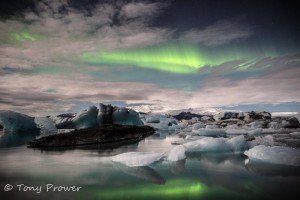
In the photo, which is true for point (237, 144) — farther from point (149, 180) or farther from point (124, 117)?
point (124, 117)

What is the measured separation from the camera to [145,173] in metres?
8.09

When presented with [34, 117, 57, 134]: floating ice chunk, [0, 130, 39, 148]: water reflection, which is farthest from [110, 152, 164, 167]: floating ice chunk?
[34, 117, 57, 134]: floating ice chunk

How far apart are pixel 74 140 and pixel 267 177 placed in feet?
37.5

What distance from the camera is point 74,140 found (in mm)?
16391

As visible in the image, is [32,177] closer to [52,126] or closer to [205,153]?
[205,153]

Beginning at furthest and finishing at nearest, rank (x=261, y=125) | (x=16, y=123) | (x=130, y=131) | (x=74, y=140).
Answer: (x=261, y=125), (x=16, y=123), (x=130, y=131), (x=74, y=140)

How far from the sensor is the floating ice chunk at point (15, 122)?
33469 millimetres

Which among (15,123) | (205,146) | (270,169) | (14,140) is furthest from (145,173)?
(15,123)

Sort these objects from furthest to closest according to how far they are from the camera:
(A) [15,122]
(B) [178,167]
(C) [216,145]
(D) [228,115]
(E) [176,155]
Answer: (D) [228,115]
(A) [15,122]
(C) [216,145]
(E) [176,155]
(B) [178,167]

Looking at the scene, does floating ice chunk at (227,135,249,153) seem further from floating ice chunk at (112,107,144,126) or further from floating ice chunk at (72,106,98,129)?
floating ice chunk at (112,107,144,126)

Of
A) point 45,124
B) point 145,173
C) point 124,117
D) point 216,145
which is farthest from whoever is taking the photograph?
point 45,124

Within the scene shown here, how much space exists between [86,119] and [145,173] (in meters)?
26.5

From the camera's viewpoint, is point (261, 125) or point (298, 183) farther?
point (261, 125)

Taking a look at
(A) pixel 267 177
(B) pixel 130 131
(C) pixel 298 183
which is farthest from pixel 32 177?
(B) pixel 130 131
